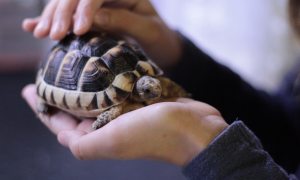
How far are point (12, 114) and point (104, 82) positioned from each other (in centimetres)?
16

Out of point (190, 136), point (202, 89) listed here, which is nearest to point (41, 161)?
point (190, 136)

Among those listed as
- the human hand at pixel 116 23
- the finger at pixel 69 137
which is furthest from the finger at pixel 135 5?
the finger at pixel 69 137

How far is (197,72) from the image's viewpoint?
0.69 meters

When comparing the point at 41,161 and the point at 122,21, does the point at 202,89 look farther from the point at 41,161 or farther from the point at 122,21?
the point at 41,161

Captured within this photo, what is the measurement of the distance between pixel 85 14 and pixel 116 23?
55mm

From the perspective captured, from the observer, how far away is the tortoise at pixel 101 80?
1.67ft

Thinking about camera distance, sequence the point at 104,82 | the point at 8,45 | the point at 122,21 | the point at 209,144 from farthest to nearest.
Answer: the point at 8,45 → the point at 122,21 → the point at 104,82 → the point at 209,144

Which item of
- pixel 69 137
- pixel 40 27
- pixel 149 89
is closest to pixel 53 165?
pixel 69 137

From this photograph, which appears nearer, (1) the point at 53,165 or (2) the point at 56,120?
(1) the point at 53,165

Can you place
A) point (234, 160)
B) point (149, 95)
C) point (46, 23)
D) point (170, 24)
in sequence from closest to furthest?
point (234, 160) → point (149, 95) → point (46, 23) → point (170, 24)

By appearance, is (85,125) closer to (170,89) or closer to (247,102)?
(170,89)

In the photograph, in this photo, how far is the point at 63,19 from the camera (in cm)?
59

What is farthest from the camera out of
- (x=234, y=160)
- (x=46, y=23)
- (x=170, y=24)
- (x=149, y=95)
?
(x=170, y=24)

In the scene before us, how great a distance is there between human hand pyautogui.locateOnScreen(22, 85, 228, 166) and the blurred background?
3 cm
